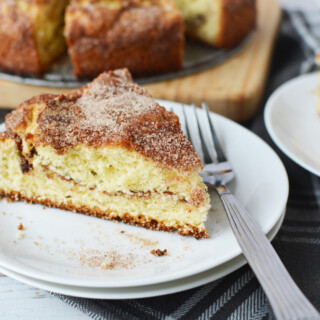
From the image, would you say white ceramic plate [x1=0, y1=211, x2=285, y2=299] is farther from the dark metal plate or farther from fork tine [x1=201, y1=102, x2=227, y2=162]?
the dark metal plate

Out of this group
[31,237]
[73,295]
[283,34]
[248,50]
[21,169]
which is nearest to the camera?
[73,295]

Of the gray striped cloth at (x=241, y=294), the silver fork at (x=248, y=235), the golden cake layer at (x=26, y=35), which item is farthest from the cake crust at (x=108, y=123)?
the golden cake layer at (x=26, y=35)

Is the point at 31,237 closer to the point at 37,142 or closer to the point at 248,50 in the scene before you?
the point at 37,142

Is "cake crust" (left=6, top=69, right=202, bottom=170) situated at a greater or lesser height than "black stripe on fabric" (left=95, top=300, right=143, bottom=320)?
greater

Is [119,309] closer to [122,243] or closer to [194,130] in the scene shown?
[122,243]

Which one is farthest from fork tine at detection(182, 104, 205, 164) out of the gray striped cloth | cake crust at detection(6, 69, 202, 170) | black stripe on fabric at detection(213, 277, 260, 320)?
black stripe on fabric at detection(213, 277, 260, 320)

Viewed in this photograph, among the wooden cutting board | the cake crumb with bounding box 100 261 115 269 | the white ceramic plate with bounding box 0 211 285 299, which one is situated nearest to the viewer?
the white ceramic plate with bounding box 0 211 285 299

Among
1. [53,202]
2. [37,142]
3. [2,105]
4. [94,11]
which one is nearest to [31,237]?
[53,202]
